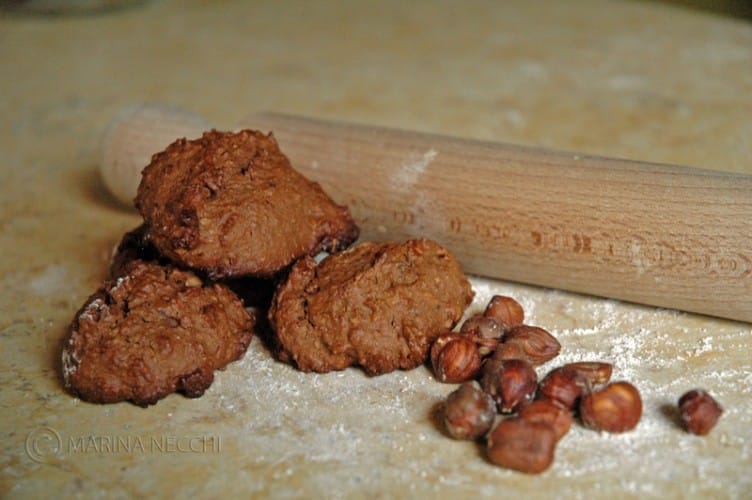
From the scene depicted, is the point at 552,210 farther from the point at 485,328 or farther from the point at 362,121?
the point at 362,121

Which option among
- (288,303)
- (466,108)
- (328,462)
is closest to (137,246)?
(288,303)

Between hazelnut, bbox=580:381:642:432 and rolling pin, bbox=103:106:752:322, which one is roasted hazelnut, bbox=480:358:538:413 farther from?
rolling pin, bbox=103:106:752:322

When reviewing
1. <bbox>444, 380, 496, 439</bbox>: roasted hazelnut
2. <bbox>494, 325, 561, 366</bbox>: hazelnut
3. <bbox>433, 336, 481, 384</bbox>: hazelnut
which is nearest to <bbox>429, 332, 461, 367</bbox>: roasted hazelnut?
<bbox>433, 336, 481, 384</bbox>: hazelnut

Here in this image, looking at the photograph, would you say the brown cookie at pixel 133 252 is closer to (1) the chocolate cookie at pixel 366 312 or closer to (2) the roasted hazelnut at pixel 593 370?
(1) the chocolate cookie at pixel 366 312

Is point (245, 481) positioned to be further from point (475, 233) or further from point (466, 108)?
point (466, 108)

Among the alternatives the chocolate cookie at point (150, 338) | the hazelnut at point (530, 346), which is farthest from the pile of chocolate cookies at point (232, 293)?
the hazelnut at point (530, 346)

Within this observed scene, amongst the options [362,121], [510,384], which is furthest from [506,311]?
[362,121]

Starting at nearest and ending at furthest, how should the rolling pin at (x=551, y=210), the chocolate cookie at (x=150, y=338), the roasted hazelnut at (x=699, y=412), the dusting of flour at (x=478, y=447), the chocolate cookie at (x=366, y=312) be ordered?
the dusting of flour at (x=478, y=447) < the roasted hazelnut at (x=699, y=412) < the chocolate cookie at (x=150, y=338) < the chocolate cookie at (x=366, y=312) < the rolling pin at (x=551, y=210)

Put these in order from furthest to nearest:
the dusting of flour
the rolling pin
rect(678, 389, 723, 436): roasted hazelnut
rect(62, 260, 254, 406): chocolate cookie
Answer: the rolling pin
rect(62, 260, 254, 406): chocolate cookie
rect(678, 389, 723, 436): roasted hazelnut
the dusting of flour
